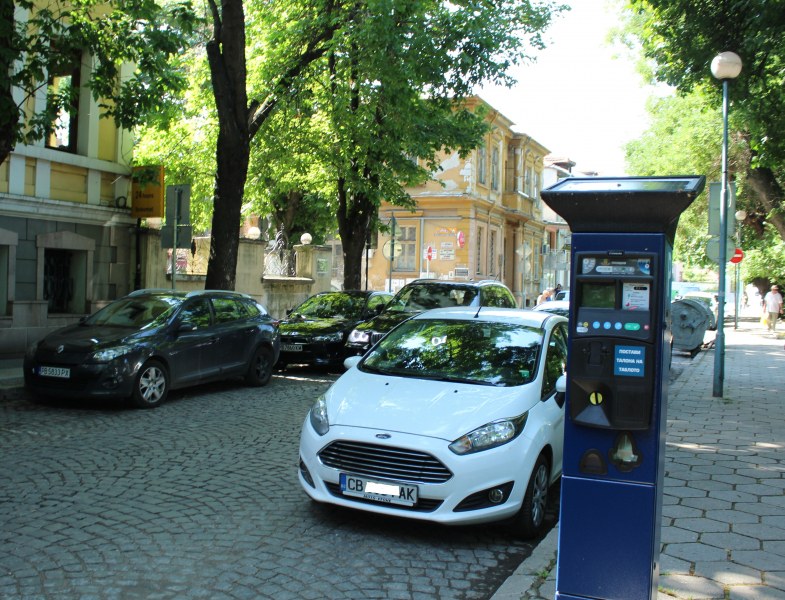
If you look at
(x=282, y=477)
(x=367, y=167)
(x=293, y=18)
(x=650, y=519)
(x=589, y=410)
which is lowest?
(x=282, y=477)

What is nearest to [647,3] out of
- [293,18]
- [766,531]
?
[293,18]

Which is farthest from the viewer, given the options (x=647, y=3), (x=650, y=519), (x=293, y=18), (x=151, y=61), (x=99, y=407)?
(x=293, y=18)

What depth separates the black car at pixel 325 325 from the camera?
13656mm

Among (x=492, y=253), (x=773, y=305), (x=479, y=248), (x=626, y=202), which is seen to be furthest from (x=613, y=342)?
(x=492, y=253)

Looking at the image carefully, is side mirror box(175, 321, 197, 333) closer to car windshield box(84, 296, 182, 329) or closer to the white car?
car windshield box(84, 296, 182, 329)

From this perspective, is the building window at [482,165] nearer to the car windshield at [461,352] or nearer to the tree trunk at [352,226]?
the tree trunk at [352,226]

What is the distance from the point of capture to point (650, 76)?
2073 cm

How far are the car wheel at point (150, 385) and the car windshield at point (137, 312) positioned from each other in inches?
25.9

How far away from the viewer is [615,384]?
11.5 feet

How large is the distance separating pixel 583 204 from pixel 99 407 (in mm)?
8110

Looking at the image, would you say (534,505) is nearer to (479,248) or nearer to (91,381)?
(91,381)

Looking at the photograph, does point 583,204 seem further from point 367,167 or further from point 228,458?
point 367,167

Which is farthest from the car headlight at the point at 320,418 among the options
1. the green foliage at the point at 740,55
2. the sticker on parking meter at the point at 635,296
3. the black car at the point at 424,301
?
the green foliage at the point at 740,55

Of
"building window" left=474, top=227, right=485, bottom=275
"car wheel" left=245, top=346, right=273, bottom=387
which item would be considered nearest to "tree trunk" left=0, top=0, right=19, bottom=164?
"car wheel" left=245, top=346, right=273, bottom=387
